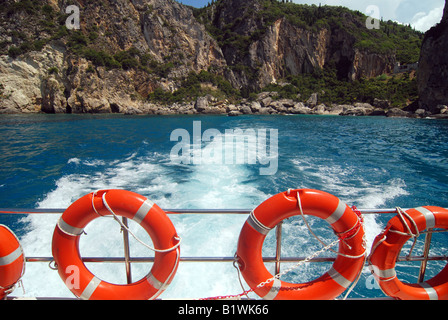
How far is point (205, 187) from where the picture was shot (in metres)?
6.24

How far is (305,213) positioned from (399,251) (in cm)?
79

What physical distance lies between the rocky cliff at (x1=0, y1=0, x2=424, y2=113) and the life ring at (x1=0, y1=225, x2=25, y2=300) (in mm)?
40743

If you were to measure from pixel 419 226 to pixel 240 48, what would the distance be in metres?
72.2

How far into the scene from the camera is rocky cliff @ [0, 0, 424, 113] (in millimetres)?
35938

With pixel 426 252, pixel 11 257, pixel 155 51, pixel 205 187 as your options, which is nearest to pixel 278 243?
pixel 426 252

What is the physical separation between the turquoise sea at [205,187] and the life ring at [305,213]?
131 cm

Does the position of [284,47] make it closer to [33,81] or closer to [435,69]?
[435,69]

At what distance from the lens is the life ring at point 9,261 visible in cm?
161

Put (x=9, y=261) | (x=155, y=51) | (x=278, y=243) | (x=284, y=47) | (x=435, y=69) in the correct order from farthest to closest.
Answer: (x=284, y=47), (x=155, y=51), (x=435, y=69), (x=278, y=243), (x=9, y=261)

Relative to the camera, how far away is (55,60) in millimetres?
37500

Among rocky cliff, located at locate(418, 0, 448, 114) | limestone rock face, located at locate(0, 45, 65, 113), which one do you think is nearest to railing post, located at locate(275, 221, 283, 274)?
limestone rock face, located at locate(0, 45, 65, 113)

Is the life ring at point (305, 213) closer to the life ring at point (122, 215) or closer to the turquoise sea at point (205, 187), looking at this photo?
the life ring at point (122, 215)

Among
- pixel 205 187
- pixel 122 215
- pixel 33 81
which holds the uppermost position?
pixel 33 81

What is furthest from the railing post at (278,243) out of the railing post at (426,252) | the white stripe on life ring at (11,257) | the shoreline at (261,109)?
the shoreline at (261,109)
